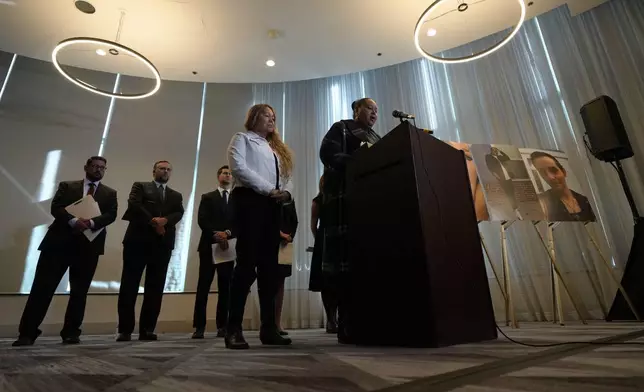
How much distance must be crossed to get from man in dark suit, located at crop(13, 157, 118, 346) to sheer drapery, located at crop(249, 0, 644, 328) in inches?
107

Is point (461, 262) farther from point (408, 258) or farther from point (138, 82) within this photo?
point (138, 82)

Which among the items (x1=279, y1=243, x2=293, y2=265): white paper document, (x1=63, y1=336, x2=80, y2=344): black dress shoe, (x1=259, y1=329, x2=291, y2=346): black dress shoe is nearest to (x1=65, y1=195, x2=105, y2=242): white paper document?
(x1=63, y1=336, x2=80, y2=344): black dress shoe

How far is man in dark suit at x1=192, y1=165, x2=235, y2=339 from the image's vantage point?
2590 mm

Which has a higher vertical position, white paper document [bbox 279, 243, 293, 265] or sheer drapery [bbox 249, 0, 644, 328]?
sheer drapery [bbox 249, 0, 644, 328]

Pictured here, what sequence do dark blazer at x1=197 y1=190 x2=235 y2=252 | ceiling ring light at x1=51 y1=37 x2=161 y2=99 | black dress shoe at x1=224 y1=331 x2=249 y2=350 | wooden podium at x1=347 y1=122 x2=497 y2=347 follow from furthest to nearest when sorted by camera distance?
ceiling ring light at x1=51 y1=37 x2=161 y2=99
dark blazer at x1=197 y1=190 x2=235 y2=252
black dress shoe at x1=224 y1=331 x2=249 y2=350
wooden podium at x1=347 y1=122 x2=497 y2=347

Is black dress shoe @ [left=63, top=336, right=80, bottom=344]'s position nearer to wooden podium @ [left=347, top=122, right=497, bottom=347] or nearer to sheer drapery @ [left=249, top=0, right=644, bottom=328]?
wooden podium @ [left=347, top=122, right=497, bottom=347]

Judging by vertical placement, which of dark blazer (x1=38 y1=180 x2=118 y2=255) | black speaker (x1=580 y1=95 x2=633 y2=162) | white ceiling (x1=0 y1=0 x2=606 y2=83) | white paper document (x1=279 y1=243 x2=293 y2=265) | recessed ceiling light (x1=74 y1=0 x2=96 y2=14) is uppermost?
white ceiling (x1=0 y1=0 x2=606 y2=83)

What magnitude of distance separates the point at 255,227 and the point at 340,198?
47 centimetres

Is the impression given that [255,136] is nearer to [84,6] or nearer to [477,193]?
[477,193]

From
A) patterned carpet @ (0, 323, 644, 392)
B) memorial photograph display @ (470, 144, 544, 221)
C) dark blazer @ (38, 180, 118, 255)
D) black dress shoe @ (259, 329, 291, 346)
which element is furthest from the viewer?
memorial photograph display @ (470, 144, 544, 221)

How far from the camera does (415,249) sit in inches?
48.5

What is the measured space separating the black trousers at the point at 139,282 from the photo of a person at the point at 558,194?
2.93 metres

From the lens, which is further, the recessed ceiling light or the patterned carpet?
the recessed ceiling light

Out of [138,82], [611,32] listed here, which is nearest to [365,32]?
[611,32]
